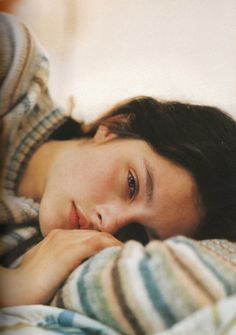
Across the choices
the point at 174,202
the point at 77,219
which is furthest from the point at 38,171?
the point at 174,202

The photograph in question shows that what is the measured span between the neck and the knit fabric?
0.03 feet

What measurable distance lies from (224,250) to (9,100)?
46cm

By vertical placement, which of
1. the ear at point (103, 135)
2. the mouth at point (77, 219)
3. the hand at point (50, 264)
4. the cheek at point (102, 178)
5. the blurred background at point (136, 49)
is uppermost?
the blurred background at point (136, 49)

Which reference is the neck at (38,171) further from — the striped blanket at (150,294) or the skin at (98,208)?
the striped blanket at (150,294)

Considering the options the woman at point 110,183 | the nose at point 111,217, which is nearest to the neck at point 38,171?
the woman at point 110,183

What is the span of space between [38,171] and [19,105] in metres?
0.13

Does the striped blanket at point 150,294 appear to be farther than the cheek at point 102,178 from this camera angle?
No

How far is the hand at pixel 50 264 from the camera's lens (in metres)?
0.74

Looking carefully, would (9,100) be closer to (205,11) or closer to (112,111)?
(112,111)

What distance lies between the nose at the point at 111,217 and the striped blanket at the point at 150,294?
0.05 meters

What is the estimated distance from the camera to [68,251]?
746mm

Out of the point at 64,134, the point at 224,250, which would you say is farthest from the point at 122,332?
the point at 64,134

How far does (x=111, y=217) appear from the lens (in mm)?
761

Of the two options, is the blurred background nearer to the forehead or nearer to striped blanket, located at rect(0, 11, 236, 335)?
the forehead
